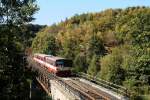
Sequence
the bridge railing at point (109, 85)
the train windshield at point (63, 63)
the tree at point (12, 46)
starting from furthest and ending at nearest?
1. the train windshield at point (63, 63)
2. the bridge railing at point (109, 85)
3. the tree at point (12, 46)

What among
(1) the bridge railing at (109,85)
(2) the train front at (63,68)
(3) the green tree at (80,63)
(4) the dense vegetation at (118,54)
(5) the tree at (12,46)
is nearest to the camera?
(5) the tree at (12,46)

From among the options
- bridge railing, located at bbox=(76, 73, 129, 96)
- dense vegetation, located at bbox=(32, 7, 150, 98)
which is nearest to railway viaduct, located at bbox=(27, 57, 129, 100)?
bridge railing, located at bbox=(76, 73, 129, 96)

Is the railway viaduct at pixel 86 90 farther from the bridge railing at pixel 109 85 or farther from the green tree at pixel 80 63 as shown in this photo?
the green tree at pixel 80 63

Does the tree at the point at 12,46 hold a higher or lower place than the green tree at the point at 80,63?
higher

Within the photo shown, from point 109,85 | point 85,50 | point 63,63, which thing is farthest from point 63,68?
point 85,50

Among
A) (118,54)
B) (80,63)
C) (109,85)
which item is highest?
(118,54)

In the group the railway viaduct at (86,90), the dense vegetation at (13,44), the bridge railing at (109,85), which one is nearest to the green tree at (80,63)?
the bridge railing at (109,85)

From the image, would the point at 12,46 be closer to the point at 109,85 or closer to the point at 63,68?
the point at 109,85

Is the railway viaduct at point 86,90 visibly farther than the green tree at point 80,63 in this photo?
No

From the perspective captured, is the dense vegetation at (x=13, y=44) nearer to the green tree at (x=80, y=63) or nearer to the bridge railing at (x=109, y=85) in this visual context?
the bridge railing at (x=109, y=85)

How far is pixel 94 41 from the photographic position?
90.1 metres

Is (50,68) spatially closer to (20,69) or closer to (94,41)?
(94,41)

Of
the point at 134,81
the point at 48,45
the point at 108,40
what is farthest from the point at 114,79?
the point at 48,45

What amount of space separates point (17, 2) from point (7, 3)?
1127mm
